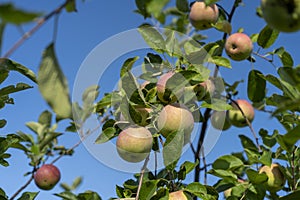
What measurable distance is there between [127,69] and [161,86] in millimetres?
162

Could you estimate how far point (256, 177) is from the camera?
2039mm

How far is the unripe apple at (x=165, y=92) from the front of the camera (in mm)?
1688

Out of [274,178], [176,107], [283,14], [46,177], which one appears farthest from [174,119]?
[46,177]

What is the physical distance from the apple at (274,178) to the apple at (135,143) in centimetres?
92

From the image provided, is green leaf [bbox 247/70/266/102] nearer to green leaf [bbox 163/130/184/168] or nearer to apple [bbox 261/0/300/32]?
green leaf [bbox 163/130/184/168]

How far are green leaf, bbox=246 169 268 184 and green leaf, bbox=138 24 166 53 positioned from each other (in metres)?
0.74

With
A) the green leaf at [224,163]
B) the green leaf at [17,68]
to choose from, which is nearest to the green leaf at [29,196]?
the green leaf at [17,68]

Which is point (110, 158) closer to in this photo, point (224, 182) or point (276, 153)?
point (224, 182)

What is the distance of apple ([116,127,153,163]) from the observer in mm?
1694

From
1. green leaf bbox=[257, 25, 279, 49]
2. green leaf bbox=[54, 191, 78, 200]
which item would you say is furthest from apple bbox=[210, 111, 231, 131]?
green leaf bbox=[54, 191, 78, 200]

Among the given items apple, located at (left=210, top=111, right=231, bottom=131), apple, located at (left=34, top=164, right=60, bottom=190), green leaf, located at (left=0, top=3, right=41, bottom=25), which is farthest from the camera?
apple, located at (left=34, top=164, right=60, bottom=190)

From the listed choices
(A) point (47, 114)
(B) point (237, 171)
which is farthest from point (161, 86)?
(A) point (47, 114)

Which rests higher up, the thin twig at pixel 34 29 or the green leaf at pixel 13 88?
the green leaf at pixel 13 88

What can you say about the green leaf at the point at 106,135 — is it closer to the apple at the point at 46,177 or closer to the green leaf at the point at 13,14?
the green leaf at the point at 13,14
